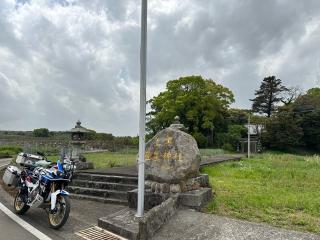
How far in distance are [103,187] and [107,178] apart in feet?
1.40

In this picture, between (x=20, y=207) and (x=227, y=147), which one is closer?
(x=20, y=207)

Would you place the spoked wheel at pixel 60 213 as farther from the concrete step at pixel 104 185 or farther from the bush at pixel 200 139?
the bush at pixel 200 139

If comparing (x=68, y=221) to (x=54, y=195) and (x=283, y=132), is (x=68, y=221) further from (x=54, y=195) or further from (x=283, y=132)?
(x=283, y=132)

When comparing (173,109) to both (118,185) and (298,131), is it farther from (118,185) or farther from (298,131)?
(118,185)

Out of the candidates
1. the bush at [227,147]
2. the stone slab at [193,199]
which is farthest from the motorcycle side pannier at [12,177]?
the bush at [227,147]

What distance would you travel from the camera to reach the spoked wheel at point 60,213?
5914mm

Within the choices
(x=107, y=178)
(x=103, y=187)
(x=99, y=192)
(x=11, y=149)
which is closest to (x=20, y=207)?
(x=99, y=192)

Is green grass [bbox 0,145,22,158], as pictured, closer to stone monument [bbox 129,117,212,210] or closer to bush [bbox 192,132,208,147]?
bush [bbox 192,132,208,147]

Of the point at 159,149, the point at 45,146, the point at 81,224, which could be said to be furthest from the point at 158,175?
the point at 45,146

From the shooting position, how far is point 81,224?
6312mm

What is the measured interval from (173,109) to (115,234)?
36.1 metres

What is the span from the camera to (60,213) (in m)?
6.06

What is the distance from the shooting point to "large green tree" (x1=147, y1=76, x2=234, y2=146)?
41.6m

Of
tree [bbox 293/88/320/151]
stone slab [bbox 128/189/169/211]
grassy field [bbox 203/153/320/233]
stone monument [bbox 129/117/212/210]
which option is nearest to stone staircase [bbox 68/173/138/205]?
stone slab [bbox 128/189/169/211]
